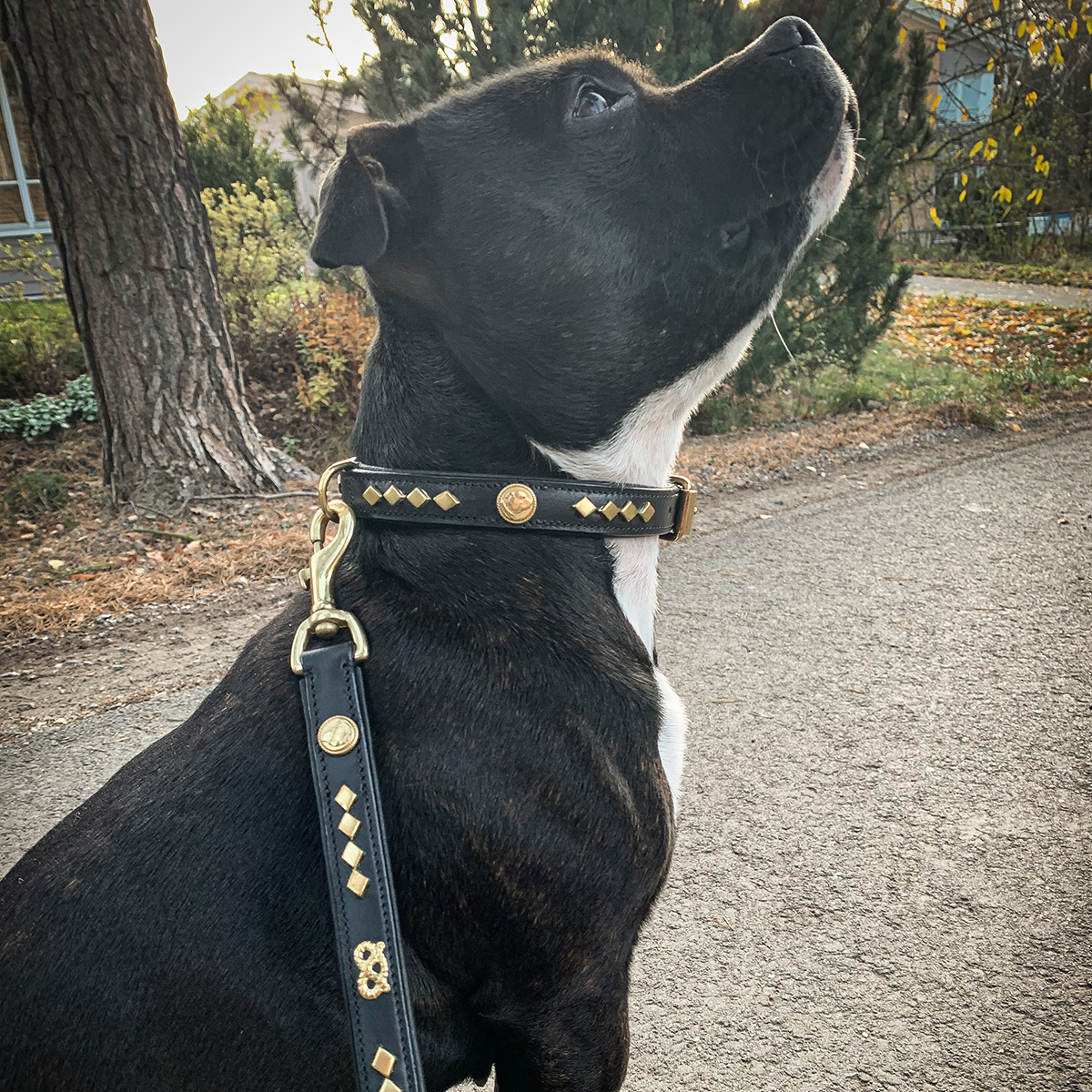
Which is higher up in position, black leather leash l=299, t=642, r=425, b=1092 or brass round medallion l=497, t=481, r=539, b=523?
brass round medallion l=497, t=481, r=539, b=523

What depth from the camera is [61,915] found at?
1.34 meters

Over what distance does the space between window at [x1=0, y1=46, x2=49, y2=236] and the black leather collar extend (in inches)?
629

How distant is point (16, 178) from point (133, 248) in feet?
40.5

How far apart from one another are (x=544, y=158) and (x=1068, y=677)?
116 inches

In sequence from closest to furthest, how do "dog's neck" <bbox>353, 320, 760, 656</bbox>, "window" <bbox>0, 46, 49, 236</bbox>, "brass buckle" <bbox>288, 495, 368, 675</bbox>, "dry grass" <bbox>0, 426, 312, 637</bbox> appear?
"brass buckle" <bbox>288, 495, 368, 675</bbox> → "dog's neck" <bbox>353, 320, 760, 656</bbox> → "dry grass" <bbox>0, 426, 312, 637</bbox> → "window" <bbox>0, 46, 49, 236</bbox>

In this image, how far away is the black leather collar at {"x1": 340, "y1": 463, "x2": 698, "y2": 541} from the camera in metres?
1.57

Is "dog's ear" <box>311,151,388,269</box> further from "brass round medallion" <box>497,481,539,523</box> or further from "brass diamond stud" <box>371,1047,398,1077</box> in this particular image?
"brass diamond stud" <box>371,1047,398,1077</box>

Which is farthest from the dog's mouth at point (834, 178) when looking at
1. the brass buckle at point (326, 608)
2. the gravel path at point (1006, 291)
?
the gravel path at point (1006, 291)

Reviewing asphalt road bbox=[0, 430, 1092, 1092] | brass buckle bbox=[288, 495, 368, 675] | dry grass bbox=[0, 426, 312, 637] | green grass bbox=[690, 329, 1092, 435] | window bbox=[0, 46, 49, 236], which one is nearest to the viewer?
brass buckle bbox=[288, 495, 368, 675]

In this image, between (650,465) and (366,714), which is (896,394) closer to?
(650,465)

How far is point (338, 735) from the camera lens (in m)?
1.36

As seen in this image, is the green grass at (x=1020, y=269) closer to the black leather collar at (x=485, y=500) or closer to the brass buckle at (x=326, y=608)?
the black leather collar at (x=485, y=500)

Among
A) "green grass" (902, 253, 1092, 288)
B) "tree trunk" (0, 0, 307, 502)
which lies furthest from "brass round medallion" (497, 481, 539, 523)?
"green grass" (902, 253, 1092, 288)

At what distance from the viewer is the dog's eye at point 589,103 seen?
1.83 meters
